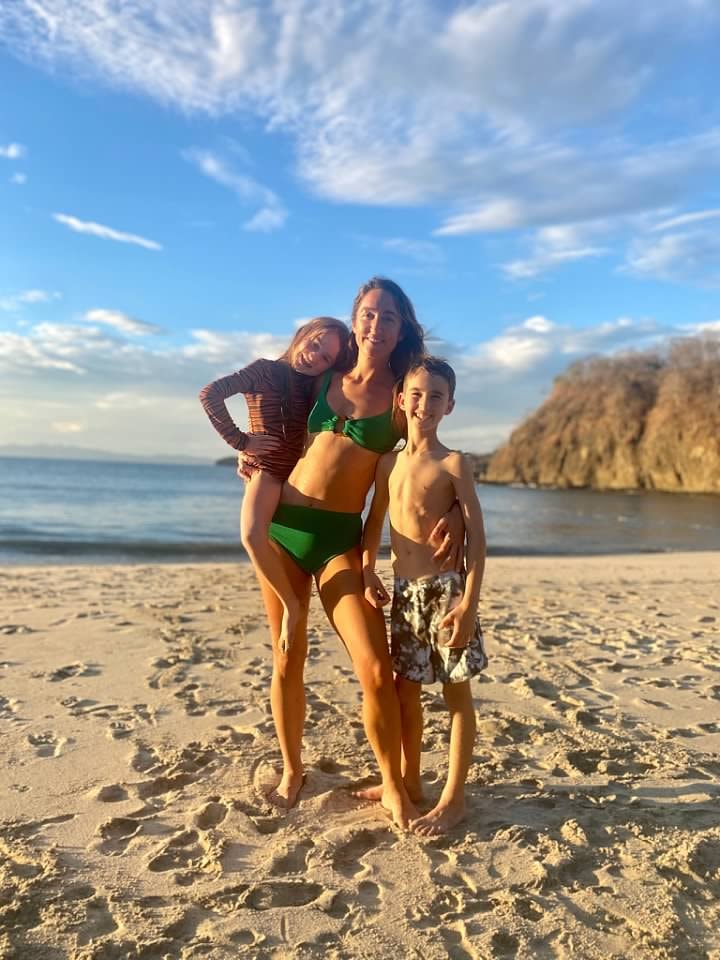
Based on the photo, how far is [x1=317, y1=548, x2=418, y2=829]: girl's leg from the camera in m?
3.05

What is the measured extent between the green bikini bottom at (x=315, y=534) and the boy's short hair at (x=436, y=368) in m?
0.67

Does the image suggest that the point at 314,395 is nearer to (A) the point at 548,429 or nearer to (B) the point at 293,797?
(B) the point at 293,797

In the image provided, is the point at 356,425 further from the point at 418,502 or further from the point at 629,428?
the point at 629,428

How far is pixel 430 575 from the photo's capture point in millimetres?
3139

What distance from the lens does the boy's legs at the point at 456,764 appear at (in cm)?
307

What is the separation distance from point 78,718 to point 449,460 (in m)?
2.82

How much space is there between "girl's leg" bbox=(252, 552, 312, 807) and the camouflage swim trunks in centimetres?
44

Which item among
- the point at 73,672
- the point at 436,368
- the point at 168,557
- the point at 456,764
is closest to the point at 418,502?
the point at 436,368

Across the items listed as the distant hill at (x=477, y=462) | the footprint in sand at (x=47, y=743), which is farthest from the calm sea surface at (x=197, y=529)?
the footprint in sand at (x=47, y=743)

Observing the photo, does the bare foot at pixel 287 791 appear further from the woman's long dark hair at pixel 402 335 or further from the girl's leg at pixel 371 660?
the woman's long dark hair at pixel 402 335

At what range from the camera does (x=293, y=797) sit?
11.0 ft

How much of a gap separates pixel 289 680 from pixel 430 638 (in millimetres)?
694

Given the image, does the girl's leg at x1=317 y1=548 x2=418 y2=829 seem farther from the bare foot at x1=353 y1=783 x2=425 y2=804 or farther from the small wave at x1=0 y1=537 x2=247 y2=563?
the small wave at x1=0 y1=537 x2=247 y2=563

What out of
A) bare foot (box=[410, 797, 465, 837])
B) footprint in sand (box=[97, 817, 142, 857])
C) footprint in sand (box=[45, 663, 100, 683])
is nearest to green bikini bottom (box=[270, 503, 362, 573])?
bare foot (box=[410, 797, 465, 837])
